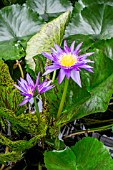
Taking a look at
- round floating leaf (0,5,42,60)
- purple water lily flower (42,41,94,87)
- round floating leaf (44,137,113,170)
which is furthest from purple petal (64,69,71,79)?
round floating leaf (0,5,42,60)

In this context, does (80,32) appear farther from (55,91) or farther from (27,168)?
(27,168)

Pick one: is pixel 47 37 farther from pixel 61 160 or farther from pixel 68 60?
pixel 61 160

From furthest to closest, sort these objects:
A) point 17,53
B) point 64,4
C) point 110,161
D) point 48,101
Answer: point 64,4 < point 17,53 < point 48,101 < point 110,161

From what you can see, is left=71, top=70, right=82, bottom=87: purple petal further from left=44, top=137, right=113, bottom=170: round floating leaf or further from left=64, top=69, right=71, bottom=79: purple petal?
left=44, top=137, right=113, bottom=170: round floating leaf

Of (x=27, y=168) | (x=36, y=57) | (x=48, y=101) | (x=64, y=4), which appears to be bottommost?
(x=27, y=168)

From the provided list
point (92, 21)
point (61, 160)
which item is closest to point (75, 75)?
point (61, 160)

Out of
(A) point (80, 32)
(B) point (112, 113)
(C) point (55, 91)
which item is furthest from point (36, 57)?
(B) point (112, 113)

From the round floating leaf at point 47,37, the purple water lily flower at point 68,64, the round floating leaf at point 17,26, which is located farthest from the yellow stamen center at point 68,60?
the round floating leaf at point 17,26
